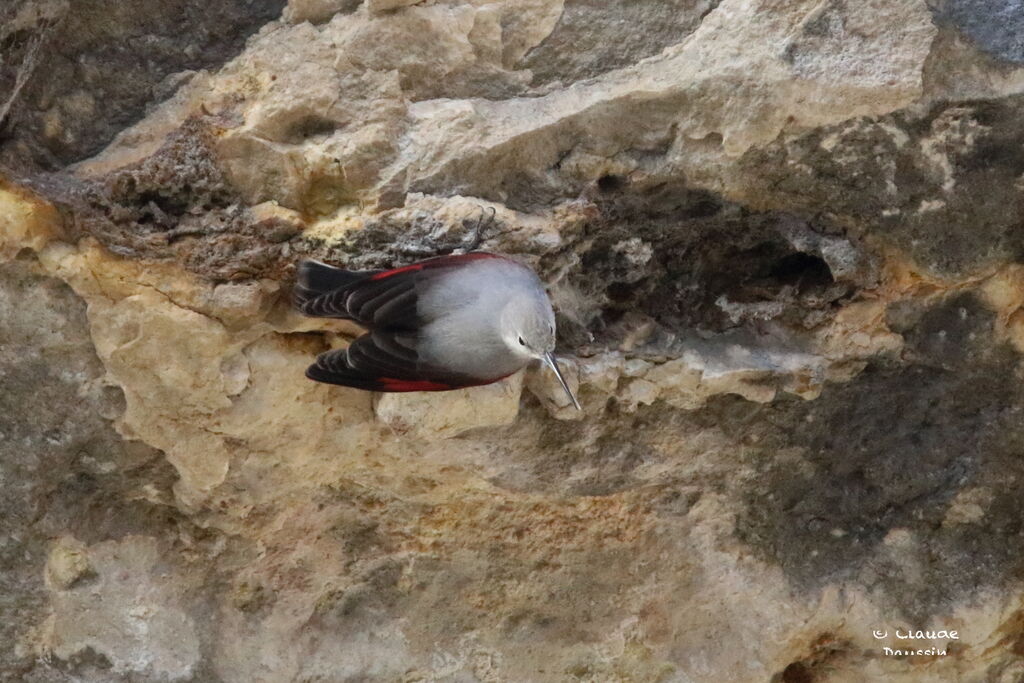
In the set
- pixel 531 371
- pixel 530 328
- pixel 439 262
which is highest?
pixel 439 262

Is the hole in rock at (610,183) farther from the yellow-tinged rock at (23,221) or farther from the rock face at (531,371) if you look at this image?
the yellow-tinged rock at (23,221)

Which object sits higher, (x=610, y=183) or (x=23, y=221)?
(x=23, y=221)

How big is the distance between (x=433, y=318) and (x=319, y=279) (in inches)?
8.8

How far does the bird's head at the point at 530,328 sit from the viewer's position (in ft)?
5.76

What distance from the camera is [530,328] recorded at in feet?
5.76

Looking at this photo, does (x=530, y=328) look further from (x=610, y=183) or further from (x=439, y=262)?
(x=610, y=183)

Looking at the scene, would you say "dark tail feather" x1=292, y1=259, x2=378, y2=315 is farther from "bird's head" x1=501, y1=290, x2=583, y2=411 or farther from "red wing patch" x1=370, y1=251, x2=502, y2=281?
"bird's head" x1=501, y1=290, x2=583, y2=411

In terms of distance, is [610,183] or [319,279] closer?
[319,279]

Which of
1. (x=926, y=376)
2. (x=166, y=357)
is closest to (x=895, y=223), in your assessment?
(x=926, y=376)

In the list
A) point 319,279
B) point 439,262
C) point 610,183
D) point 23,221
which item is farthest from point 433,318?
point 23,221

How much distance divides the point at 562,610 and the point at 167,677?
908 millimetres

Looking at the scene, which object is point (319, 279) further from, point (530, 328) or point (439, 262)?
point (530, 328)

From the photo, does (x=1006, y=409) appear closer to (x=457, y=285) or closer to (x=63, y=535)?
(x=457, y=285)

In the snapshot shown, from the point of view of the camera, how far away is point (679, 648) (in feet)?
7.49
